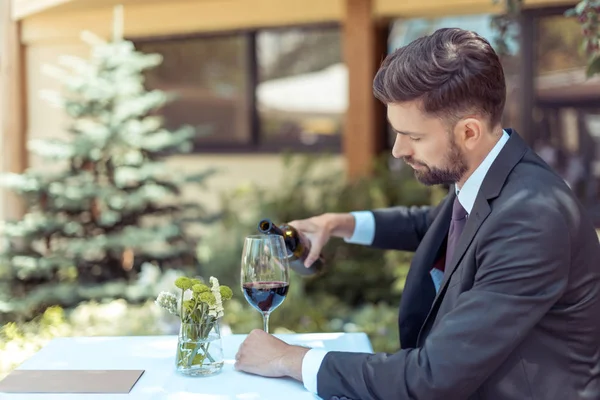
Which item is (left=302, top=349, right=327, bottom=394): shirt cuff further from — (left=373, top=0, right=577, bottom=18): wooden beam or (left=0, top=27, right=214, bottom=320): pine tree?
(left=373, top=0, right=577, bottom=18): wooden beam

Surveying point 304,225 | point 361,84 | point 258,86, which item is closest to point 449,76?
point 304,225

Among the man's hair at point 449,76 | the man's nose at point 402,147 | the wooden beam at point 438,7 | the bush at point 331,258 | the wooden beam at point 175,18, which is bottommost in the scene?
the bush at point 331,258

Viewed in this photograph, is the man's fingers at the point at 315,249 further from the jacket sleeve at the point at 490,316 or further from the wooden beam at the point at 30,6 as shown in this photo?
the wooden beam at the point at 30,6

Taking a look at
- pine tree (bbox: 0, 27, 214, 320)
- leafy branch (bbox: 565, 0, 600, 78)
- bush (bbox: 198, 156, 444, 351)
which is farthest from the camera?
pine tree (bbox: 0, 27, 214, 320)

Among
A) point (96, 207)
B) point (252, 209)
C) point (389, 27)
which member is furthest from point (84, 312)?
point (389, 27)

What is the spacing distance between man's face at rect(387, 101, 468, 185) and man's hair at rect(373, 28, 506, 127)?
0.09 feet

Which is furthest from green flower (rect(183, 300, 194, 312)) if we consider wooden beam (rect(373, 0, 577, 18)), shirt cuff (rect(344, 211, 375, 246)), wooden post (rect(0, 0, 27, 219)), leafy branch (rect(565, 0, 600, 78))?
wooden post (rect(0, 0, 27, 219))

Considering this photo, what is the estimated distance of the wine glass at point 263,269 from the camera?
81.6 inches

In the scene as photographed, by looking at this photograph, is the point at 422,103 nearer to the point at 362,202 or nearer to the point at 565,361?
the point at 565,361

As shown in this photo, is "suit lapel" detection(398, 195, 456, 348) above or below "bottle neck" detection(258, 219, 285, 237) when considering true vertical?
below

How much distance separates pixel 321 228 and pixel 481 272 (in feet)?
2.97

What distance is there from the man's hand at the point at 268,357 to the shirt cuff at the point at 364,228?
835 mm

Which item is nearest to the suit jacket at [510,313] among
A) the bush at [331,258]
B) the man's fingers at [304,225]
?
the man's fingers at [304,225]

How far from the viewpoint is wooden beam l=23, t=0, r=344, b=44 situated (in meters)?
7.25
